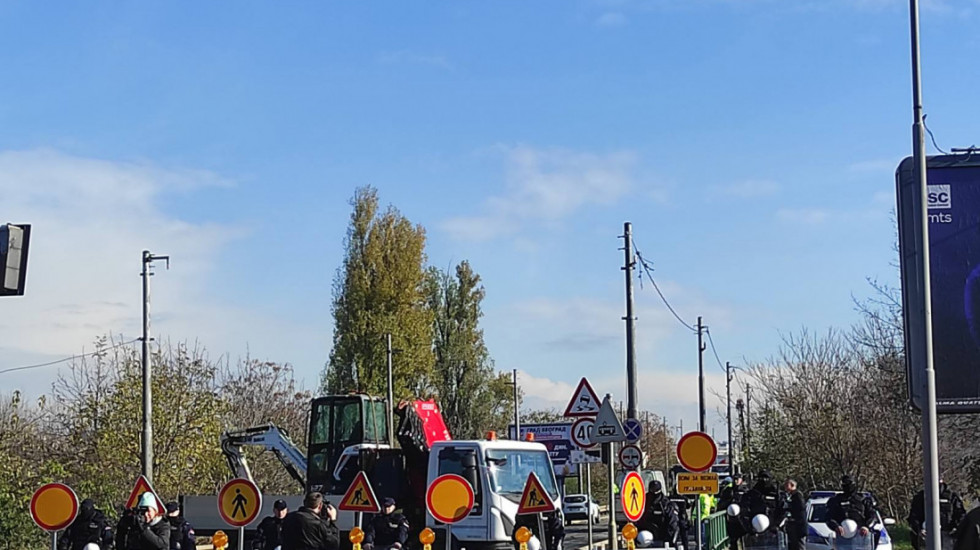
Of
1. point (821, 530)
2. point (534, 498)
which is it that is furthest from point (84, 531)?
point (821, 530)

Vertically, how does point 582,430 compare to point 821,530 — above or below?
above

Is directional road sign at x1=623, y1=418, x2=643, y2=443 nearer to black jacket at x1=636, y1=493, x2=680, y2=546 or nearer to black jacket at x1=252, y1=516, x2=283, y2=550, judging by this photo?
black jacket at x1=636, y1=493, x2=680, y2=546

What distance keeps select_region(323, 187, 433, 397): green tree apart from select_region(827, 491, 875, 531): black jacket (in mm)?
40219

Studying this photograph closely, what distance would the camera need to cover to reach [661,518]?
20.5 m

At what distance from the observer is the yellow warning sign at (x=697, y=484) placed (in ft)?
56.4

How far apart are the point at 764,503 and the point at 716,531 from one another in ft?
6.71

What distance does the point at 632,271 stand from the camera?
96.6 feet

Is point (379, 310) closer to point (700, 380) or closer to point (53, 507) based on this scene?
point (700, 380)

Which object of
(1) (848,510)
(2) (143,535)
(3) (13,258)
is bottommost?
(1) (848,510)

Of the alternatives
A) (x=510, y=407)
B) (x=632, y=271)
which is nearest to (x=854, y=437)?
(x=632, y=271)

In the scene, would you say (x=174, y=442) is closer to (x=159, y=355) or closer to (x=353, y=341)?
(x=159, y=355)

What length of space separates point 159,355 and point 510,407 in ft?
126

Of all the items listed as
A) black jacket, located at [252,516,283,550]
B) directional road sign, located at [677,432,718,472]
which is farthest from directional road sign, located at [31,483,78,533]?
directional road sign, located at [677,432,718,472]

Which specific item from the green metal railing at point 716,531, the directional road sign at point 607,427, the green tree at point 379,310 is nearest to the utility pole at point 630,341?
the green metal railing at point 716,531
